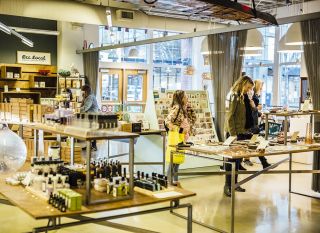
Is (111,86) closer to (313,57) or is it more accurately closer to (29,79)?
(29,79)

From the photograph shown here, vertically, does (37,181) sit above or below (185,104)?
below

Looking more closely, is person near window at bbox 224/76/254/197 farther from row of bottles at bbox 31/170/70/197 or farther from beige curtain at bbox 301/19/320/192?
row of bottles at bbox 31/170/70/197

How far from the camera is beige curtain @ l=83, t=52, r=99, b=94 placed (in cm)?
1335

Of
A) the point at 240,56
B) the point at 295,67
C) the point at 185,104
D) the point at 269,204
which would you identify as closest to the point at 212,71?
the point at 240,56

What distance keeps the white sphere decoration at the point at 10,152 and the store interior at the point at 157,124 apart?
1 cm

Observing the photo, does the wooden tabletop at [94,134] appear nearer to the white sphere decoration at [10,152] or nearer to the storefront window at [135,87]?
the white sphere decoration at [10,152]

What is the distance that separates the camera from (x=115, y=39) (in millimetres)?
15133

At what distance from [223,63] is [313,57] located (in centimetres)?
201

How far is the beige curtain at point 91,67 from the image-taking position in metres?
13.4

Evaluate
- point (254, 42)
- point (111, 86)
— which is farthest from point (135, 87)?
point (254, 42)

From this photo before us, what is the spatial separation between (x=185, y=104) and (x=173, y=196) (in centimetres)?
346

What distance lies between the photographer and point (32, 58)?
1288 cm

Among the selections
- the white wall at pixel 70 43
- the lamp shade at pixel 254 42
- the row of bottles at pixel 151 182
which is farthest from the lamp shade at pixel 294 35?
the white wall at pixel 70 43

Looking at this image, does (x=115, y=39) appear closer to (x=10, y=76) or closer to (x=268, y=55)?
(x=10, y=76)
